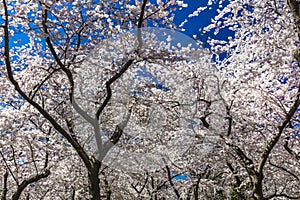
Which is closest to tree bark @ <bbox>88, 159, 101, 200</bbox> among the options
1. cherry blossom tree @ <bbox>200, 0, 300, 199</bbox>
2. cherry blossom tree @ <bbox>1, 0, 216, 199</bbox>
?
cherry blossom tree @ <bbox>1, 0, 216, 199</bbox>

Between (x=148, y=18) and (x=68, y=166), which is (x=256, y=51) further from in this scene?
(x=68, y=166)

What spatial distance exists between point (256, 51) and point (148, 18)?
2502mm

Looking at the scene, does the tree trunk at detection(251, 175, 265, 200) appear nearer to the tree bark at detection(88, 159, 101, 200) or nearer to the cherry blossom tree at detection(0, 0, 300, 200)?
the cherry blossom tree at detection(0, 0, 300, 200)

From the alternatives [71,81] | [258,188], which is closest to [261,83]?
[258,188]

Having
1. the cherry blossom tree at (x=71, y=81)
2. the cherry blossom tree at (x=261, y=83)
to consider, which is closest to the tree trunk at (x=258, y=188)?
the cherry blossom tree at (x=261, y=83)

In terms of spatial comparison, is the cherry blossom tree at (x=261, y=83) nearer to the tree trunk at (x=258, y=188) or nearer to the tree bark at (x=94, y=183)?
the tree trunk at (x=258, y=188)

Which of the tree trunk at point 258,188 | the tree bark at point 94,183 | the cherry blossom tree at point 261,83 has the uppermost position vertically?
the cherry blossom tree at point 261,83

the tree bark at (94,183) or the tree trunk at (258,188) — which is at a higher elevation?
the tree trunk at (258,188)

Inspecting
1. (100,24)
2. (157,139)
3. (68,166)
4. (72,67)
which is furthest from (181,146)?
(100,24)

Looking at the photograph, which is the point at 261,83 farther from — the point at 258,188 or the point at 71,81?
the point at 71,81

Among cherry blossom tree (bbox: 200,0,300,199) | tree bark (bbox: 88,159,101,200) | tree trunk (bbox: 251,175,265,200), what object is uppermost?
cherry blossom tree (bbox: 200,0,300,199)

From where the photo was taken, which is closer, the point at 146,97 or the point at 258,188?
the point at 258,188

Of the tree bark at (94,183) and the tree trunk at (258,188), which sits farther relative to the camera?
the tree trunk at (258,188)

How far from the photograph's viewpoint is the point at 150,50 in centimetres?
678
